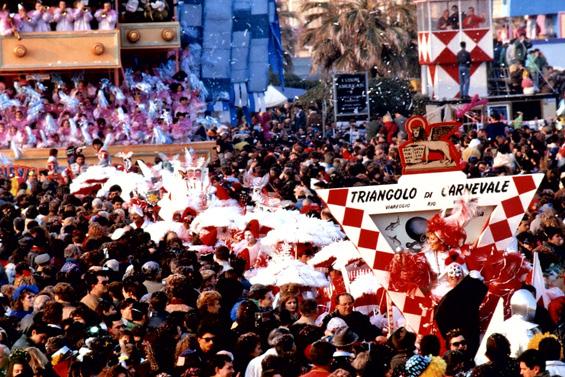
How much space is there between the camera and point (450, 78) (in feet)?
147

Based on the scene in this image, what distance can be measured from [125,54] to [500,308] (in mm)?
25511

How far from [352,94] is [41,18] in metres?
6.59

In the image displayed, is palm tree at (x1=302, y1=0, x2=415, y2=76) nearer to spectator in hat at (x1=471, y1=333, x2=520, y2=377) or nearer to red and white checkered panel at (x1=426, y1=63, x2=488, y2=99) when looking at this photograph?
red and white checkered panel at (x1=426, y1=63, x2=488, y2=99)

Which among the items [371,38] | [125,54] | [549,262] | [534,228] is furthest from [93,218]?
[371,38]

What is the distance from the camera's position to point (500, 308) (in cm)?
1238

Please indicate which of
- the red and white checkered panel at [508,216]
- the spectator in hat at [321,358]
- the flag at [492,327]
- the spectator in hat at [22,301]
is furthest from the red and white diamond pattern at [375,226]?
the spectator in hat at [321,358]

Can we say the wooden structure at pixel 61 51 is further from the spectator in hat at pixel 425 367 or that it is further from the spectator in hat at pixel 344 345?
the spectator in hat at pixel 425 367

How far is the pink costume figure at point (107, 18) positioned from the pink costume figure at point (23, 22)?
3.88 ft

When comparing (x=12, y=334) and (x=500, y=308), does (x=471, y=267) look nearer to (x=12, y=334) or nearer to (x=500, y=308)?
(x=500, y=308)

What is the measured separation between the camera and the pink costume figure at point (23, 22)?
117 ft

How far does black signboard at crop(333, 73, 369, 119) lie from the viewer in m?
39.1

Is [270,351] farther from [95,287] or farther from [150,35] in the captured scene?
[150,35]

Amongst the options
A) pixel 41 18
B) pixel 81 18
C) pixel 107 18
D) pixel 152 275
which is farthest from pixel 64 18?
pixel 152 275

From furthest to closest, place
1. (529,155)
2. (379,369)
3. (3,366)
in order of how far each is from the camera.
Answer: (529,155), (3,366), (379,369)
